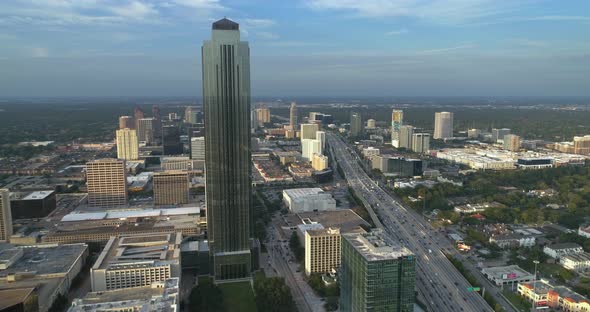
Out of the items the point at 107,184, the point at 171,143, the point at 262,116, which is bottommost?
the point at 107,184

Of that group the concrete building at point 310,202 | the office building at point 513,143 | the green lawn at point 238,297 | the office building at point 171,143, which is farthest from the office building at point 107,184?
the office building at point 513,143

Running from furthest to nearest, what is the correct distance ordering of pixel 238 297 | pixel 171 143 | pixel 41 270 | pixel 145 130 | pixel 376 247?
pixel 145 130, pixel 171 143, pixel 41 270, pixel 238 297, pixel 376 247

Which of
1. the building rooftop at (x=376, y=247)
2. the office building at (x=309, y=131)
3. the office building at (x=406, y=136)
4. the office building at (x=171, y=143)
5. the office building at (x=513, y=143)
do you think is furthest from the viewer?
the office building at (x=309, y=131)

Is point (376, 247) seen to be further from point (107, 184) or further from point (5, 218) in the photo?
point (107, 184)

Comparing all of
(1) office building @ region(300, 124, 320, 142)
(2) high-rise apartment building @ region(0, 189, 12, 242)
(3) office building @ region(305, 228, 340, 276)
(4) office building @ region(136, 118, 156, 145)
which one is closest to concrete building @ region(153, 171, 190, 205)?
(2) high-rise apartment building @ region(0, 189, 12, 242)

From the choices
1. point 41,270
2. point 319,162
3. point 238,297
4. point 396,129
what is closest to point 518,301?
point 238,297

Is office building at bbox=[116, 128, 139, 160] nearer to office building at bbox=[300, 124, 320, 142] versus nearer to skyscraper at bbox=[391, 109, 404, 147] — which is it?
office building at bbox=[300, 124, 320, 142]

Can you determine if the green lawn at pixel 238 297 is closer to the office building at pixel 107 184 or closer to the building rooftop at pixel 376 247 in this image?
the building rooftop at pixel 376 247
